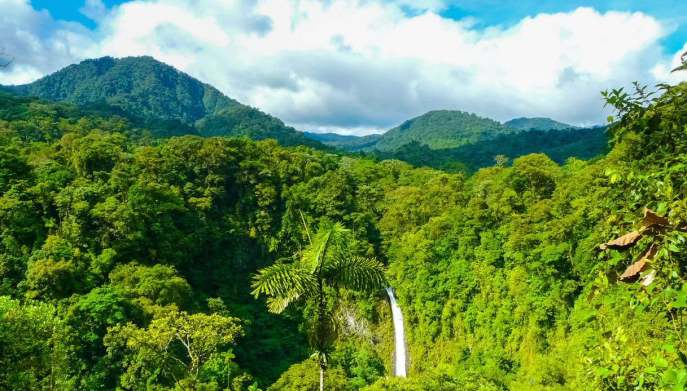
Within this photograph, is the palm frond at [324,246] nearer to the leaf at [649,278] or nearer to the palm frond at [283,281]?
the palm frond at [283,281]

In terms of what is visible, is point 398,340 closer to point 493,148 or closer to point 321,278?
point 321,278

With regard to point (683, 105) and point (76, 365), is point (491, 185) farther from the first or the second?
point (683, 105)

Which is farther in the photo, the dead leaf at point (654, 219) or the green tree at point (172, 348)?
the green tree at point (172, 348)

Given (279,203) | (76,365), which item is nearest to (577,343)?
(76,365)

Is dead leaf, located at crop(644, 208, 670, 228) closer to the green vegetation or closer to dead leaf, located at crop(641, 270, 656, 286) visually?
dead leaf, located at crop(641, 270, 656, 286)

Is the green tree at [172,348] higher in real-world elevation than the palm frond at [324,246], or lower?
Result: lower

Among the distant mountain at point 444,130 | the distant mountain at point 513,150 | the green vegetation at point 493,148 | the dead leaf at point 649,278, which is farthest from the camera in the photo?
the distant mountain at point 444,130

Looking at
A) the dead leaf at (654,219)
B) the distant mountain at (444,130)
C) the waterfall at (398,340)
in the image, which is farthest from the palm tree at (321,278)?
the distant mountain at (444,130)

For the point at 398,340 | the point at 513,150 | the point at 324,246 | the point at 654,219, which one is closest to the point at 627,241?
the point at 654,219
